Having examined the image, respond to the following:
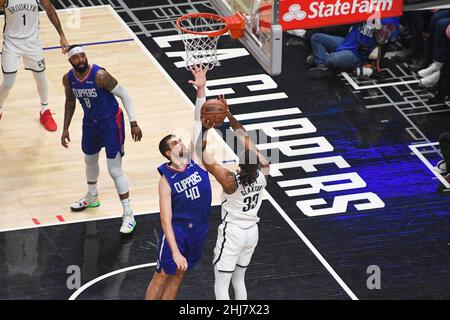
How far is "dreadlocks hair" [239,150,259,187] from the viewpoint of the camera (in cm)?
1003

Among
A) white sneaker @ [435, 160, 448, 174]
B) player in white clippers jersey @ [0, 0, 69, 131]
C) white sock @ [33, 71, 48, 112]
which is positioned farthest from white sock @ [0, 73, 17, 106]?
white sneaker @ [435, 160, 448, 174]

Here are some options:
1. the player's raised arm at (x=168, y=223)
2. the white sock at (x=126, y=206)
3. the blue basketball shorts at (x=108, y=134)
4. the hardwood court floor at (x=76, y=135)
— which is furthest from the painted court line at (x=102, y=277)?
the player's raised arm at (x=168, y=223)

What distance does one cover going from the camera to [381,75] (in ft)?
51.2

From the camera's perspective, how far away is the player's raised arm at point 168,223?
9875mm

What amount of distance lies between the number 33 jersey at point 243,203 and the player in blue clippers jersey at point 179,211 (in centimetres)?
18

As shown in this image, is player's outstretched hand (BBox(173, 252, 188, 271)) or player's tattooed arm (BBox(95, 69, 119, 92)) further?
player's tattooed arm (BBox(95, 69, 119, 92))

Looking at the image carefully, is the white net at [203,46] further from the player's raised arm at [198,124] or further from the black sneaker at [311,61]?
the player's raised arm at [198,124]

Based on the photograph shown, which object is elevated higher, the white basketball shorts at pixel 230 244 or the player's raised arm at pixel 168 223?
the player's raised arm at pixel 168 223

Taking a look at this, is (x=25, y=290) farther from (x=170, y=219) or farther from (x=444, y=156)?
(x=444, y=156)

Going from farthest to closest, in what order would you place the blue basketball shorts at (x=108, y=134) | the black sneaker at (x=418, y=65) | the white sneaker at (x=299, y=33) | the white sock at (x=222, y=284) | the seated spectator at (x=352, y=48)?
the white sneaker at (x=299, y=33) < the black sneaker at (x=418, y=65) < the seated spectator at (x=352, y=48) < the blue basketball shorts at (x=108, y=134) < the white sock at (x=222, y=284)

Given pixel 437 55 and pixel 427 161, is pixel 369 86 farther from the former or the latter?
pixel 427 161

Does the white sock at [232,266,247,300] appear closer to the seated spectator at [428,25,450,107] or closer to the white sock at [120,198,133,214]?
the white sock at [120,198,133,214]

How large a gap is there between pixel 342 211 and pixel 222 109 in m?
3.13

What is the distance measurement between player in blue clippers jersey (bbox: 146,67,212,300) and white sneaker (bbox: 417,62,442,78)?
5821 millimetres
